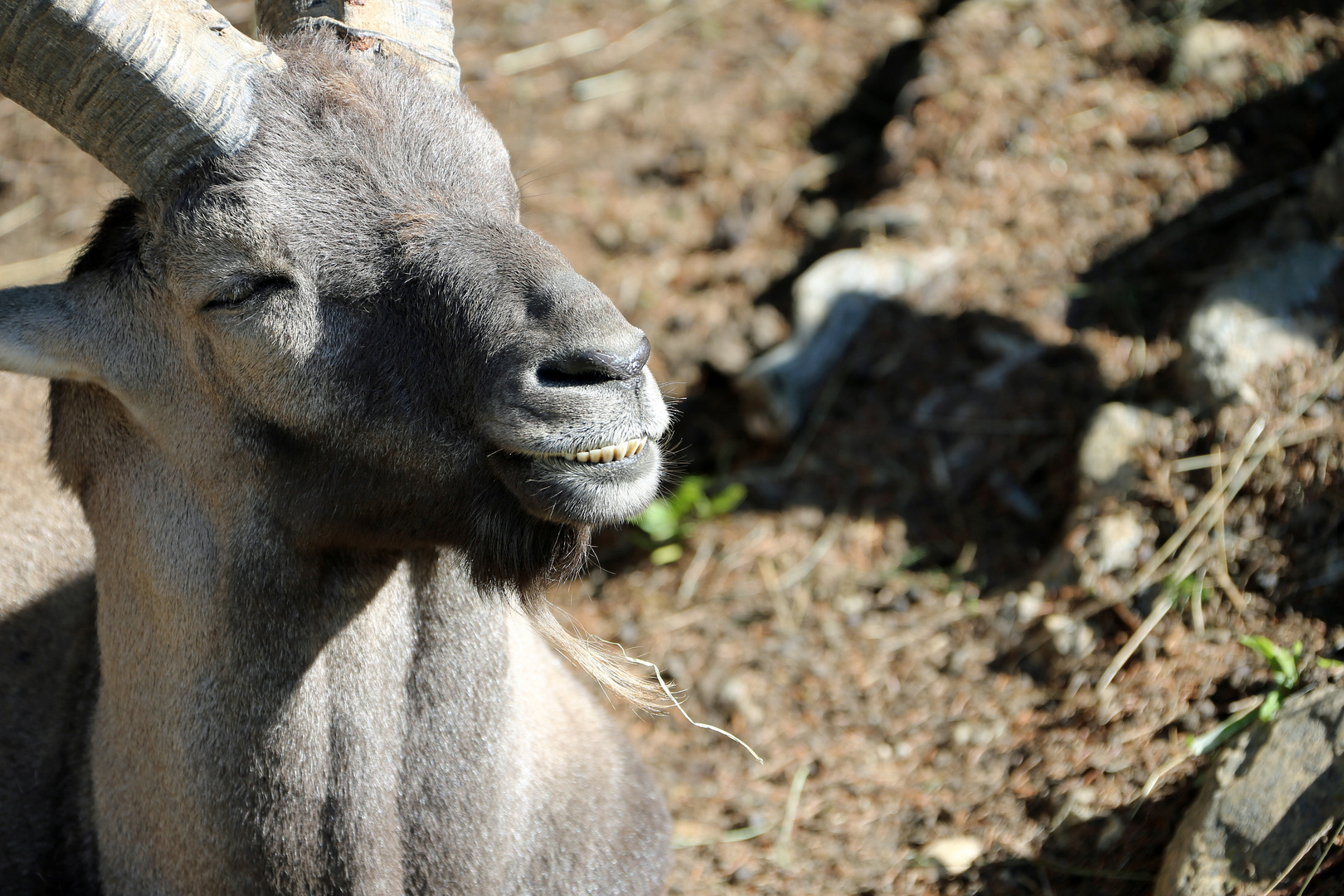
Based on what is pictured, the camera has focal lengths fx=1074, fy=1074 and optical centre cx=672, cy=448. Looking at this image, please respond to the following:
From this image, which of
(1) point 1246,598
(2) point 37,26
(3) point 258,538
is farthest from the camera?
(1) point 1246,598

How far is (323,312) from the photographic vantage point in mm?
2852

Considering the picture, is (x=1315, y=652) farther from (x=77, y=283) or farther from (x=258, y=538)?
(x=77, y=283)

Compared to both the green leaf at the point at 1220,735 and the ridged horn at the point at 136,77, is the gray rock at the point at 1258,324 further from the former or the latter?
the ridged horn at the point at 136,77

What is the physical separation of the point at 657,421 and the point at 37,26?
1830mm

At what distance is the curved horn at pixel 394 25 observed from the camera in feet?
10.8

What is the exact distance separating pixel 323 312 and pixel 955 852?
10.2ft

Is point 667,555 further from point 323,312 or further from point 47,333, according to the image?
point 47,333

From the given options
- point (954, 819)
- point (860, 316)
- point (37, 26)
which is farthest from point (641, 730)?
point (37, 26)

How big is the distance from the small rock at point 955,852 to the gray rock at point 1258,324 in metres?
2.21

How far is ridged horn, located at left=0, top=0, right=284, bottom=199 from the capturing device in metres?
2.68

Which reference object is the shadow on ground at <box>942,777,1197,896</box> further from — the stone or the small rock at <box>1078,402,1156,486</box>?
the stone

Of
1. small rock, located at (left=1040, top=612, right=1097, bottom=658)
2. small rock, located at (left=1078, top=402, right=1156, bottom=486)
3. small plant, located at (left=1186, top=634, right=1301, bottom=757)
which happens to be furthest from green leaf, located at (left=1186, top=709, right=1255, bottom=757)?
small rock, located at (left=1078, top=402, right=1156, bottom=486)

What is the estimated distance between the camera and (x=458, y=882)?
330cm

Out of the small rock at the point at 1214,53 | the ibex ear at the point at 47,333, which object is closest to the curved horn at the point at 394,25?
the ibex ear at the point at 47,333
